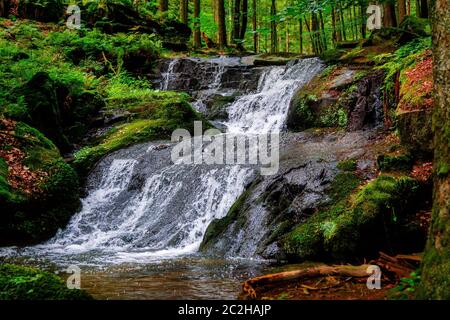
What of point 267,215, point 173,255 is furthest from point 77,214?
point 267,215

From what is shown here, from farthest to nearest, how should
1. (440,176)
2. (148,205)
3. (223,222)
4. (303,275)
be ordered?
(148,205), (223,222), (303,275), (440,176)

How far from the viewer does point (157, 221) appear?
36.1 feet

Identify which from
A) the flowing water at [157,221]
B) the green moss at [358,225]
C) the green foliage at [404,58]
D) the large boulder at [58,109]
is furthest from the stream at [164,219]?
the large boulder at [58,109]

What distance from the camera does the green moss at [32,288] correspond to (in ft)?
13.4

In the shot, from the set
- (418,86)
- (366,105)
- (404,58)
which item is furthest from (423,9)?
(418,86)

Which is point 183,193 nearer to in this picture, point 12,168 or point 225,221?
point 225,221

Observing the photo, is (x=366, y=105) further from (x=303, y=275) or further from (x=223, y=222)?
(x=303, y=275)

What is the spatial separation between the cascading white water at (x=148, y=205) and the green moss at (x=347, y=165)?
244 cm

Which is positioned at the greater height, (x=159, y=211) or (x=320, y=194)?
(x=320, y=194)

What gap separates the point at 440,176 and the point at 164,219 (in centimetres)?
798

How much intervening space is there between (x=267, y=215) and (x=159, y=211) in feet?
11.2

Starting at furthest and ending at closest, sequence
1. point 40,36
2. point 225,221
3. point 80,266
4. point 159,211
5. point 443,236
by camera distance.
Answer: point 40,36
point 159,211
point 225,221
point 80,266
point 443,236

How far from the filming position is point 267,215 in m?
9.21

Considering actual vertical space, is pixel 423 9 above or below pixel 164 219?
above
